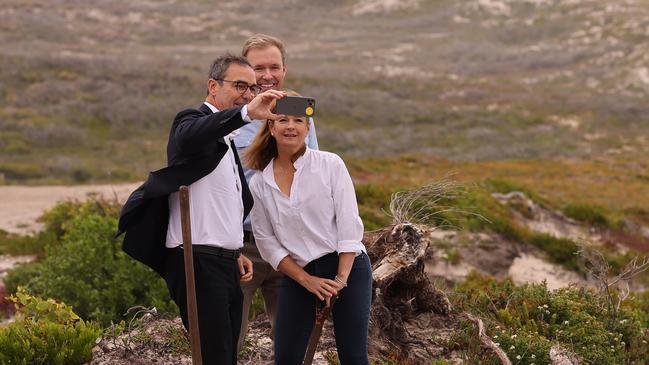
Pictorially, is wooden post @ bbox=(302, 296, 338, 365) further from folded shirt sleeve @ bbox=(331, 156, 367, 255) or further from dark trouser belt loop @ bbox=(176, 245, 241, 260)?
dark trouser belt loop @ bbox=(176, 245, 241, 260)

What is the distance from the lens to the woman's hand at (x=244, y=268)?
4129 mm

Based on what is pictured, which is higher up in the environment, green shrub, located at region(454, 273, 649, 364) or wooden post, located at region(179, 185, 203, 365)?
wooden post, located at region(179, 185, 203, 365)

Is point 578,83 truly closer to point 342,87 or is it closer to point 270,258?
point 342,87

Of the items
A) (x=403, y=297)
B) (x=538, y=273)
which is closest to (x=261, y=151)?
(x=403, y=297)

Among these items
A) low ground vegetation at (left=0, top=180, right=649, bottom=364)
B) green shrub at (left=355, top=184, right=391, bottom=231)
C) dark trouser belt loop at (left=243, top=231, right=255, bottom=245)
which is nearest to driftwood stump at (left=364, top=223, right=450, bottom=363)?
low ground vegetation at (left=0, top=180, right=649, bottom=364)

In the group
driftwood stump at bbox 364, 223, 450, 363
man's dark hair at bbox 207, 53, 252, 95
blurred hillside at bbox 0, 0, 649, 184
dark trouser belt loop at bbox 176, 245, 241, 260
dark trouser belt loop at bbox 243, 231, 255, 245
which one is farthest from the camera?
blurred hillside at bbox 0, 0, 649, 184

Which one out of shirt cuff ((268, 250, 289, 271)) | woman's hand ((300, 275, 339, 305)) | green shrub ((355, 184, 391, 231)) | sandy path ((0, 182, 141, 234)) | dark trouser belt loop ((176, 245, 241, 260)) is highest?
dark trouser belt loop ((176, 245, 241, 260))

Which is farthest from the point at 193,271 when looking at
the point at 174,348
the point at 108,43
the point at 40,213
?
the point at 108,43

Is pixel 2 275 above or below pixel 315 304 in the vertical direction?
below

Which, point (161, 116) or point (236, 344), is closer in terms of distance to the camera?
point (236, 344)

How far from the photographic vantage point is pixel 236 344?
416cm

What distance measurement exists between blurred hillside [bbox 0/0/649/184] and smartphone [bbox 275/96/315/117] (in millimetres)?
12423

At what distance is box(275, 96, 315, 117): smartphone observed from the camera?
3451 mm

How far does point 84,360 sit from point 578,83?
57.9 metres
